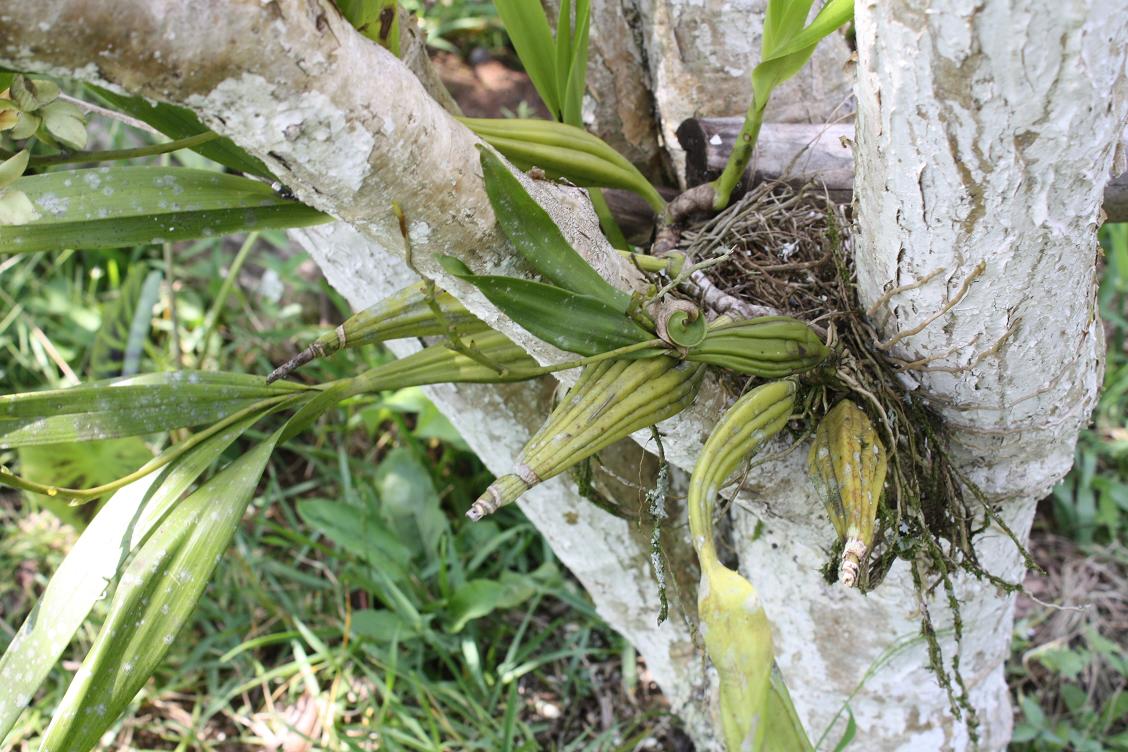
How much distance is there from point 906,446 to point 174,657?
4.72 ft

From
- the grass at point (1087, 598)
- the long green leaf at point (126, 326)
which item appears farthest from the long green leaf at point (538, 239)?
the long green leaf at point (126, 326)

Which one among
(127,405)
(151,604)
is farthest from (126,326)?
(151,604)

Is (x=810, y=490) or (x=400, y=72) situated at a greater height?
(x=400, y=72)

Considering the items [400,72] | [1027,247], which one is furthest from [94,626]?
[1027,247]

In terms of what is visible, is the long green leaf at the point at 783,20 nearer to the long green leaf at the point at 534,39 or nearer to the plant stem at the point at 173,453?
the long green leaf at the point at 534,39

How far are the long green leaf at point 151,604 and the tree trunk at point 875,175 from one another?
281 millimetres

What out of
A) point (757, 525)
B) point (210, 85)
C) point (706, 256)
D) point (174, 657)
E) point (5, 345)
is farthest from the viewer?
point (5, 345)

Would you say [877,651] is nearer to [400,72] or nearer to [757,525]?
[757,525]

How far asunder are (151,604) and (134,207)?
13.1 inches

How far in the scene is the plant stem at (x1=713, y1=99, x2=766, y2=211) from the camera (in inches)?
36.6

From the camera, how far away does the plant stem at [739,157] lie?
93 centimetres

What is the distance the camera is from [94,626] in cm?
177

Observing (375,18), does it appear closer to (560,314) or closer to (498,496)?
(560,314)

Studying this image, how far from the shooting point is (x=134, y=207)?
0.81 meters
